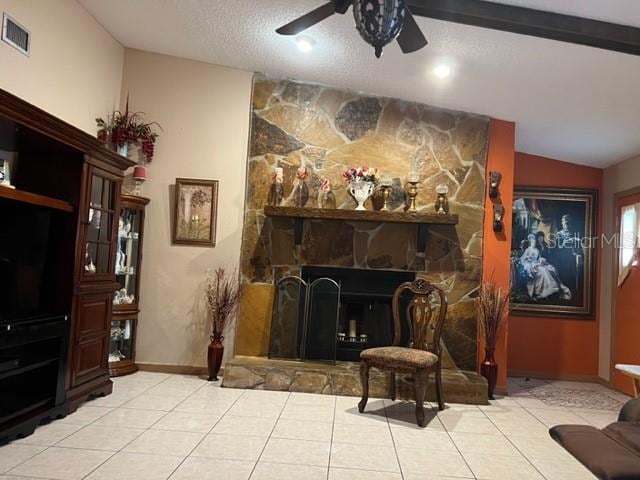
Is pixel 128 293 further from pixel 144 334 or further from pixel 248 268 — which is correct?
pixel 248 268

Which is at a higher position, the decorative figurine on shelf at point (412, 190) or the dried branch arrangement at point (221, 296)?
the decorative figurine on shelf at point (412, 190)

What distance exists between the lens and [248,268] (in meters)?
4.67

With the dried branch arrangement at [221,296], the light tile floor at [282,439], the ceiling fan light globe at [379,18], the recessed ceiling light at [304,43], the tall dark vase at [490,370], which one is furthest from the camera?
the dried branch arrangement at [221,296]

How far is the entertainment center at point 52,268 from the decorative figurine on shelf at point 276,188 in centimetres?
142

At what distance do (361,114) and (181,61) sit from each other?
1.95 meters

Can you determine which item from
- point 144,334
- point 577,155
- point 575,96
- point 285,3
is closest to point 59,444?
point 144,334

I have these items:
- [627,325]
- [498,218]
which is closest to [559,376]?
[627,325]

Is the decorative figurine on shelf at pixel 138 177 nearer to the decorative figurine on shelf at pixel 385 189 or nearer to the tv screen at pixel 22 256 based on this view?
the tv screen at pixel 22 256

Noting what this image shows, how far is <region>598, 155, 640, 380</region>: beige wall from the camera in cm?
506

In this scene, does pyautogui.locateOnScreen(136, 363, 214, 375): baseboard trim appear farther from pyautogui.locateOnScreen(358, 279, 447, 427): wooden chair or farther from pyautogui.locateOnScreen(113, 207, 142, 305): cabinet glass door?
pyautogui.locateOnScreen(358, 279, 447, 427): wooden chair

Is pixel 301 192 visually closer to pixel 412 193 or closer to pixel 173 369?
pixel 412 193

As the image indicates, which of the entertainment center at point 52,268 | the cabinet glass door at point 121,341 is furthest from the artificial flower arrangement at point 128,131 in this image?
→ the cabinet glass door at point 121,341

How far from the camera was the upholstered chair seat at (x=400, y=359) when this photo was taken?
3477 millimetres

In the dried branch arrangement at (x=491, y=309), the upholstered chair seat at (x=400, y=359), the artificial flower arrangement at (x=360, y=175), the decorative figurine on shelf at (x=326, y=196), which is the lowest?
the upholstered chair seat at (x=400, y=359)
